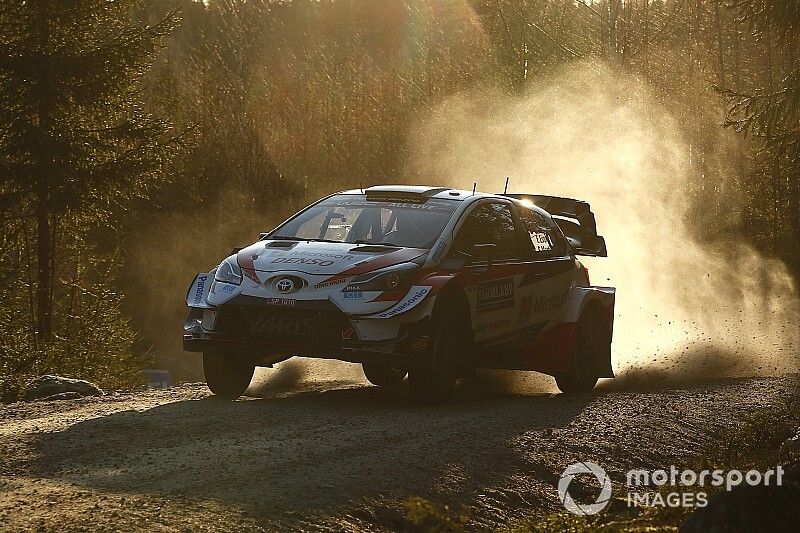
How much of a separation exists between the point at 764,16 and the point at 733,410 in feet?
21.3

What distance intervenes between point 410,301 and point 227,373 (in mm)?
1775

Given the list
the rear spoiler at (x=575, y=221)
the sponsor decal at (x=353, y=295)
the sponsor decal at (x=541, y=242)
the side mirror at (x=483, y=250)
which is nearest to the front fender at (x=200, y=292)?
the sponsor decal at (x=353, y=295)

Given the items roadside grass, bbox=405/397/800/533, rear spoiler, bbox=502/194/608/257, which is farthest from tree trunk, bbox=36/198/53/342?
roadside grass, bbox=405/397/800/533

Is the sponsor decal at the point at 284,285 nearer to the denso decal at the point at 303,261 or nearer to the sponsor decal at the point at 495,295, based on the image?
the denso decal at the point at 303,261

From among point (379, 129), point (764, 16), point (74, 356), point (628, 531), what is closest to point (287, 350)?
point (628, 531)

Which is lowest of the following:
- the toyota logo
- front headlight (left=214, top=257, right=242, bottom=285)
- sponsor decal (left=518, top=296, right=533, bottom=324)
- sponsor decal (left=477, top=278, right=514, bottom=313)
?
sponsor decal (left=518, top=296, right=533, bottom=324)

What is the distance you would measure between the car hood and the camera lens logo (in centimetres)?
235

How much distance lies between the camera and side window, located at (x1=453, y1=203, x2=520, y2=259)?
11.2 metres

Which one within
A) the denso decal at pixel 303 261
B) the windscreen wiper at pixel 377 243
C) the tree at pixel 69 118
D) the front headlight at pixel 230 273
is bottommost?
the front headlight at pixel 230 273

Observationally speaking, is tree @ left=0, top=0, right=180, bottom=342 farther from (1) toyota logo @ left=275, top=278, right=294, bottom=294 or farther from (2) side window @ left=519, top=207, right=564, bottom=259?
(1) toyota logo @ left=275, top=278, right=294, bottom=294

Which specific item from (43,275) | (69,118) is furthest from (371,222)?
(43,275)

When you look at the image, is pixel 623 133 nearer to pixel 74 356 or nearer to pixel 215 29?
pixel 215 29

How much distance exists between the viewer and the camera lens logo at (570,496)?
7.93 m

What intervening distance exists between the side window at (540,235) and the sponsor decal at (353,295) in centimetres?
273
